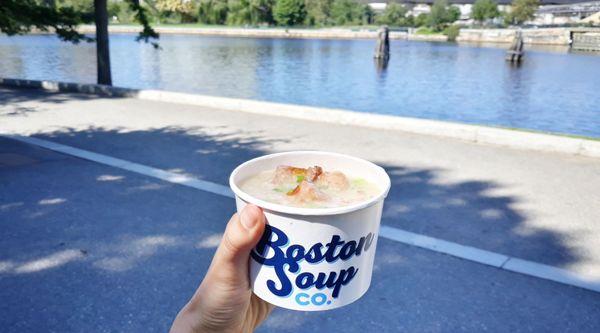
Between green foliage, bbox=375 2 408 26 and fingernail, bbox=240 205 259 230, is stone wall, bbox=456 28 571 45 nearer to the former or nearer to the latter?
green foliage, bbox=375 2 408 26

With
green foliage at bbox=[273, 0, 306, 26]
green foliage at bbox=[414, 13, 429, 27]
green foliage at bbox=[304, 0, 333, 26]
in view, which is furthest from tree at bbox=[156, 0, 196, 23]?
green foliage at bbox=[414, 13, 429, 27]

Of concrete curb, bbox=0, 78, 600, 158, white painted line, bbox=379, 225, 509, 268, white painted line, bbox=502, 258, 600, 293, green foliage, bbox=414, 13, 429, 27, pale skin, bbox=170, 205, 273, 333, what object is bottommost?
white painted line, bbox=502, 258, 600, 293

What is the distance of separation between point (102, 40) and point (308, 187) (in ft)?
59.5

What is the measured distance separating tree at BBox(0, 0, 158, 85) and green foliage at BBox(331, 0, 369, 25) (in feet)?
370

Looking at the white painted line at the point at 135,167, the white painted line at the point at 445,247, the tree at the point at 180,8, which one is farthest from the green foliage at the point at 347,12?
the white painted line at the point at 445,247

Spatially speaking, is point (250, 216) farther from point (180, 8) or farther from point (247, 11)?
point (247, 11)

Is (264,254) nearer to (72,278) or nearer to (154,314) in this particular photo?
(154,314)

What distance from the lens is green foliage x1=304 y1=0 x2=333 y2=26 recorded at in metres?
120

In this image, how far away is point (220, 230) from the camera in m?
5.11

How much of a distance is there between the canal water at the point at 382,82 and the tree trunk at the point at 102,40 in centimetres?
966

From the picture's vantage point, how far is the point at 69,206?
5.71 meters

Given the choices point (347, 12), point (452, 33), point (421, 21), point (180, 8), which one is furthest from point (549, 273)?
point (347, 12)

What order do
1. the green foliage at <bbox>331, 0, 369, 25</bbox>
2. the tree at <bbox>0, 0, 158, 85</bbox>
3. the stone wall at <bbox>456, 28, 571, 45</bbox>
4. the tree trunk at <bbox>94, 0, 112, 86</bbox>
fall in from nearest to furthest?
the tree at <bbox>0, 0, 158, 85</bbox>, the tree trunk at <bbox>94, 0, 112, 86</bbox>, the stone wall at <bbox>456, 28, 571, 45</bbox>, the green foliage at <bbox>331, 0, 369, 25</bbox>

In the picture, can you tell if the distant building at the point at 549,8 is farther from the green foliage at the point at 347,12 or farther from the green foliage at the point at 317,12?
the green foliage at the point at 317,12
